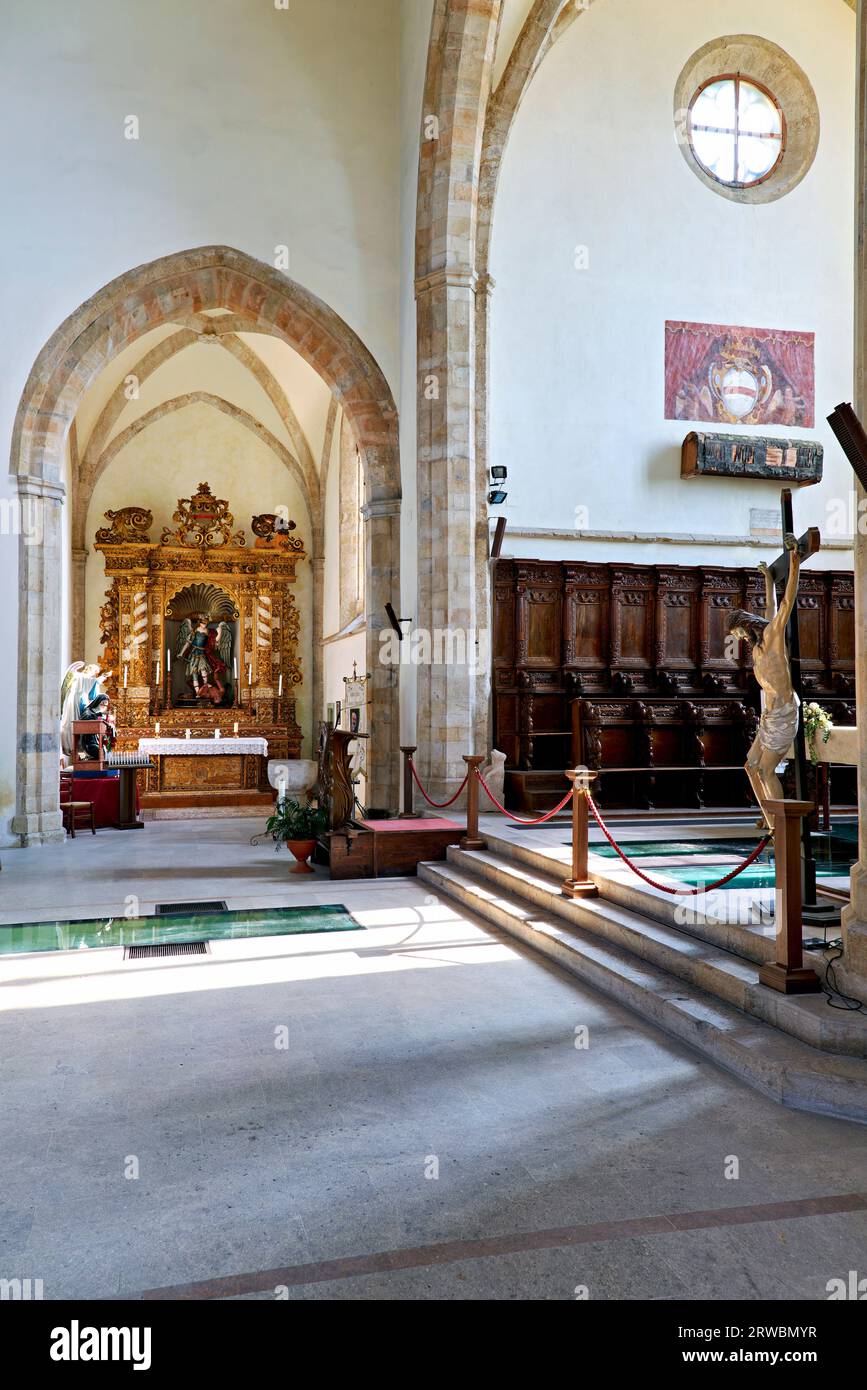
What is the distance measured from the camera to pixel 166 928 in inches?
272

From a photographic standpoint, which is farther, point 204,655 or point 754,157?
point 204,655

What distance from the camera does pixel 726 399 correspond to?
43.3ft

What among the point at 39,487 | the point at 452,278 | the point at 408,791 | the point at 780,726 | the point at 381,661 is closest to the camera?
the point at 780,726

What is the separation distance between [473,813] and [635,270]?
7.89 metres

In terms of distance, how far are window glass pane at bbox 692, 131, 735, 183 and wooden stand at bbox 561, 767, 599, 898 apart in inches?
416

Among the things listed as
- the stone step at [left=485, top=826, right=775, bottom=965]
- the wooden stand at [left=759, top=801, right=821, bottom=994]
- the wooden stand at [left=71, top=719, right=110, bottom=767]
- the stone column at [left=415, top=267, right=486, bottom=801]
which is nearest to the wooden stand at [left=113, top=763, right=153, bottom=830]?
the wooden stand at [left=71, top=719, right=110, bottom=767]

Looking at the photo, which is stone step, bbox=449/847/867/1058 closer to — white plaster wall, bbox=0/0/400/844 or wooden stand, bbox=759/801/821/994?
wooden stand, bbox=759/801/821/994

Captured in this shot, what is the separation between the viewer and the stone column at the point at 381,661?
12750 millimetres

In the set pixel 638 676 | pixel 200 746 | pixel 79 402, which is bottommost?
pixel 200 746

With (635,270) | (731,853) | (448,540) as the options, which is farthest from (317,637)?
Result: (731,853)

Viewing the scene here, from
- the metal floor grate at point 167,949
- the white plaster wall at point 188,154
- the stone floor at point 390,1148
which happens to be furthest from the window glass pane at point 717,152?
the metal floor grate at point 167,949

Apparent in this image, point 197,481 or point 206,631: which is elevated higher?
point 197,481

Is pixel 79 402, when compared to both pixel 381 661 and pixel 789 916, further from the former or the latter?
pixel 789 916

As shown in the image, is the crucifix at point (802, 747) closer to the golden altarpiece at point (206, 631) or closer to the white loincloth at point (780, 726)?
the white loincloth at point (780, 726)
